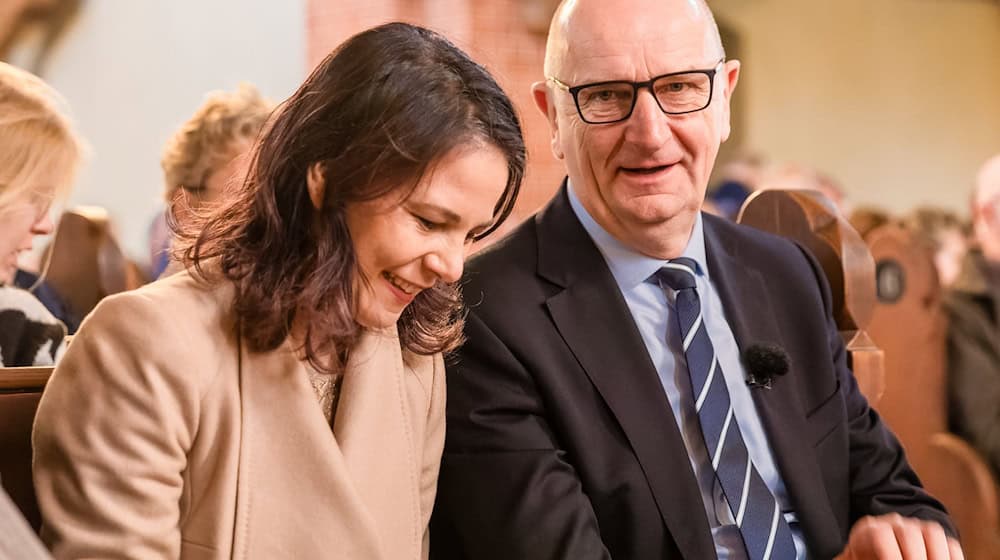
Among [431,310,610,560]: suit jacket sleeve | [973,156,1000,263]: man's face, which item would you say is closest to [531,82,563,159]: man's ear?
[431,310,610,560]: suit jacket sleeve

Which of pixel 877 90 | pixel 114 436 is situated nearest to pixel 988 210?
pixel 114 436

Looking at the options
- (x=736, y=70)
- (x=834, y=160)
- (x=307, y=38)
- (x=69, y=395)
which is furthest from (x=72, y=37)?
(x=69, y=395)

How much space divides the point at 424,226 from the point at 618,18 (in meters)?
0.71

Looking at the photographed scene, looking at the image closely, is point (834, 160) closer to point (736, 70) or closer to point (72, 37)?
point (72, 37)

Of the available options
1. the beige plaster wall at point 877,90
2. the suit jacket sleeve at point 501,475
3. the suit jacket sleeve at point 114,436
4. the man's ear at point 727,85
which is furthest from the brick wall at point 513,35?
the suit jacket sleeve at point 114,436

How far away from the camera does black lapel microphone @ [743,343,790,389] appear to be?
213 cm

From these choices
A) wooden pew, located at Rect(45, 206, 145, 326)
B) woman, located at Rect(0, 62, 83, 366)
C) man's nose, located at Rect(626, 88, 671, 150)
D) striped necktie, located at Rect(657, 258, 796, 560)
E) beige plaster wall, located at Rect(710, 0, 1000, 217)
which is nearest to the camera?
striped necktie, located at Rect(657, 258, 796, 560)

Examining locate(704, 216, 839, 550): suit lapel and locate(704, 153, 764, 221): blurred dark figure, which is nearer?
locate(704, 216, 839, 550): suit lapel

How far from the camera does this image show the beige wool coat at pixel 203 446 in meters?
1.44

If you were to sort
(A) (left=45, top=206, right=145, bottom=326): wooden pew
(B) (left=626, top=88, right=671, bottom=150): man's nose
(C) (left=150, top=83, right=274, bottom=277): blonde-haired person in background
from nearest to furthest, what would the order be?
(B) (left=626, top=88, right=671, bottom=150): man's nose → (A) (left=45, top=206, right=145, bottom=326): wooden pew → (C) (left=150, top=83, right=274, bottom=277): blonde-haired person in background

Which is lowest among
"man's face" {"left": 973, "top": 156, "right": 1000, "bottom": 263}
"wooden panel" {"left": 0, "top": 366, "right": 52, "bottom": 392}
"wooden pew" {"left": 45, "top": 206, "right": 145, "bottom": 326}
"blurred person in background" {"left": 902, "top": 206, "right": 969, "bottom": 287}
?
"blurred person in background" {"left": 902, "top": 206, "right": 969, "bottom": 287}

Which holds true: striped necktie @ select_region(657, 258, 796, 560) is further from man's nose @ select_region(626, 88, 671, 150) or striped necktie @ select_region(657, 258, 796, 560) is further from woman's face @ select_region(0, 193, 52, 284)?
woman's face @ select_region(0, 193, 52, 284)

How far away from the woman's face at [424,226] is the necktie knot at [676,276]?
23.3 inches

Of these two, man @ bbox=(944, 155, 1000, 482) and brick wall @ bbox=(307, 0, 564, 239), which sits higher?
brick wall @ bbox=(307, 0, 564, 239)
